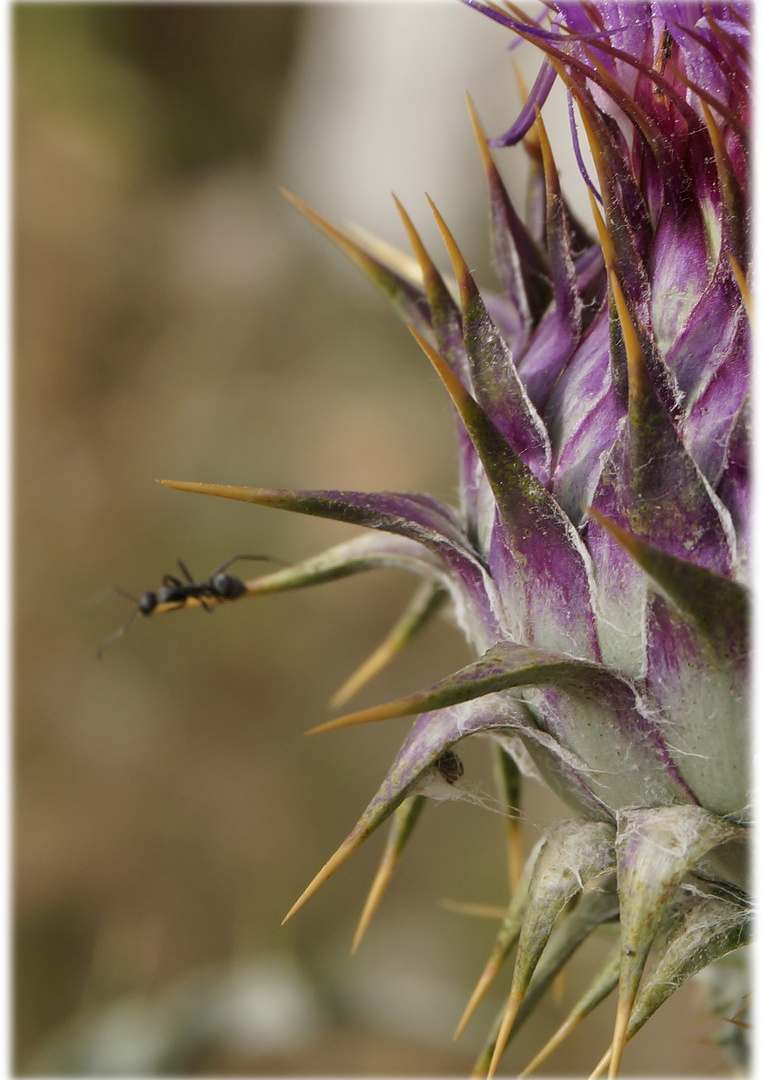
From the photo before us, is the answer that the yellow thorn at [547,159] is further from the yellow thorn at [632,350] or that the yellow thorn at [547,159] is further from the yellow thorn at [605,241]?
the yellow thorn at [632,350]

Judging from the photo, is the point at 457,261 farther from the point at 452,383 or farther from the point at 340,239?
the point at 340,239

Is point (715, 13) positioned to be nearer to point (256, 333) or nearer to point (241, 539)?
point (241, 539)

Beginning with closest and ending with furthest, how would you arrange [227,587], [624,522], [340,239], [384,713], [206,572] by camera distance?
[384,713] < [624,522] < [340,239] < [227,587] < [206,572]

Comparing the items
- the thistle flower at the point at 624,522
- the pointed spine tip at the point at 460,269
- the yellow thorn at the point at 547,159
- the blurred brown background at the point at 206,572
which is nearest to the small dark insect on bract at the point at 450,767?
the thistle flower at the point at 624,522

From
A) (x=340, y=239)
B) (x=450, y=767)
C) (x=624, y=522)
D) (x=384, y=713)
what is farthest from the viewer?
(x=340, y=239)

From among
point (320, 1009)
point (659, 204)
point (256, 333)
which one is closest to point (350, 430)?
point (256, 333)

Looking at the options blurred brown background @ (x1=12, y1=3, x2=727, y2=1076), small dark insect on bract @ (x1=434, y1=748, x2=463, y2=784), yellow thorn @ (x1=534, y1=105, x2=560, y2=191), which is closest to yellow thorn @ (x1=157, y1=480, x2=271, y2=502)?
small dark insect on bract @ (x1=434, y1=748, x2=463, y2=784)

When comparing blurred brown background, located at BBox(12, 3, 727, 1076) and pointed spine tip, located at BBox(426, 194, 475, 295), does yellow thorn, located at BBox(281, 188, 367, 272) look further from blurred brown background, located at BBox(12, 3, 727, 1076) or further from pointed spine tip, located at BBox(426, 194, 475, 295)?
blurred brown background, located at BBox(12, 3, 727, 1076)

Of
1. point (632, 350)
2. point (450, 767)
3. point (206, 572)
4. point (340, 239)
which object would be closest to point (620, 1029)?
point (450, 767)
